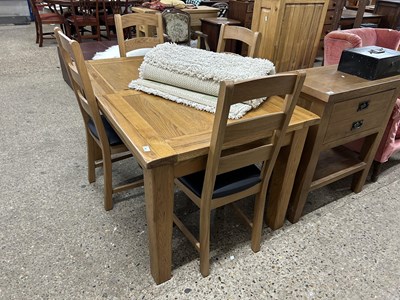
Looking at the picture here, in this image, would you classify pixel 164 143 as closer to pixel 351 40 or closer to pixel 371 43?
pixel 351 40

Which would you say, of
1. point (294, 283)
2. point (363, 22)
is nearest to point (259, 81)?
point (294, 283)

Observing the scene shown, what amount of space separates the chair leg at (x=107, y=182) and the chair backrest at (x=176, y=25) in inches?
95.0

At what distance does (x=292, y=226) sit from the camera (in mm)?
1814

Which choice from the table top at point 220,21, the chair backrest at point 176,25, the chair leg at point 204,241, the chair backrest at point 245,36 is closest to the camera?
the chair leg at point 204,241

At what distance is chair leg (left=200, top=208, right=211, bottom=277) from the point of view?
1.31m

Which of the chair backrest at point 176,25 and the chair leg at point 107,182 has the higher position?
the chair backrest at point 176,25

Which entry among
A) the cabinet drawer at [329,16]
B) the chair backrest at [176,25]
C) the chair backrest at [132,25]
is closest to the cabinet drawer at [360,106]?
the chair backrest at [132,25]

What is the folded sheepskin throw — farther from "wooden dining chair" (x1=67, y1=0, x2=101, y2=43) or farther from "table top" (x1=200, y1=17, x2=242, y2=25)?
"wooden dining chair" (x1=67, y1=0, x2=101, y2=43)

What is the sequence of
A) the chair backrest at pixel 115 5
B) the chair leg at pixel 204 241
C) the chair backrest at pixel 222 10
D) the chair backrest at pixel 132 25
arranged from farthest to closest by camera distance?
the chair backrest at pixel 222 10, the chair backrest at pixel 115 5, the chair backrest at pixel 132 25, the chair leg at pixel 204 241

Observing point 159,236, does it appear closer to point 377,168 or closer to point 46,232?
point 46,232

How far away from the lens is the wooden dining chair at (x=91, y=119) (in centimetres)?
139

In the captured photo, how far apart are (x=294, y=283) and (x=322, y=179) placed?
658mm

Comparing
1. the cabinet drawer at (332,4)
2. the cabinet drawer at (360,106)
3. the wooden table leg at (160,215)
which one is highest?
the cabinet drawer at (332,4)

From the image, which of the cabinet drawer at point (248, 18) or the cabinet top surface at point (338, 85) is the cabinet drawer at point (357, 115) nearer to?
the cabinet top surface at point (338, 85)
